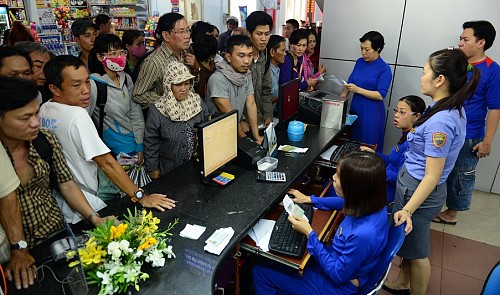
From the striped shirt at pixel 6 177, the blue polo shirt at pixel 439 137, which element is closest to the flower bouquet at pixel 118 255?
the striped shirt at pixel 6 177

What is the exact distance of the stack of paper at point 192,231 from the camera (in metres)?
1.57

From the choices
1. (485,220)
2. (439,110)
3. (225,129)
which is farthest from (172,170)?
(485,220)

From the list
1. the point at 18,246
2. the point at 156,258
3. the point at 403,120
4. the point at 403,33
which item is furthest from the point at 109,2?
the point at 156,258

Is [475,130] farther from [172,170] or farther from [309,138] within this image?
[172,170]

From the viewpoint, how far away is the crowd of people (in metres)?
1.46

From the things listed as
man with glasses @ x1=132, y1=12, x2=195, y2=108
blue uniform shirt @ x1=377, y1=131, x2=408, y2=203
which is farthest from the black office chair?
man with glasses @ x1=132, y1=12, x2=195, y2=108

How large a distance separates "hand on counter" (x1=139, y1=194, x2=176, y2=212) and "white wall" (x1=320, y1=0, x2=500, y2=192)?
128 inches

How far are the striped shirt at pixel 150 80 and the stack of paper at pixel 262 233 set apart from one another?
4.37ft

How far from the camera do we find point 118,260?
4.07ft

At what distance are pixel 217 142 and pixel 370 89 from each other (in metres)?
2.16

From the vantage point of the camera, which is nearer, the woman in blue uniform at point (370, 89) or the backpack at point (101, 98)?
the backpack at point (101, 98)

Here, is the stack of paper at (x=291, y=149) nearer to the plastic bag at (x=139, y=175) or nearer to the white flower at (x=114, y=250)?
the plastic bag at (x=139, y=175)

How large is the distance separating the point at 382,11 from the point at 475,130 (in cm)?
178

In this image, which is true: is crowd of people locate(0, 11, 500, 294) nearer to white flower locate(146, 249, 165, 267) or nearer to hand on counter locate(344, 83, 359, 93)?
hand on counter locate(344, 83, 359, 93)
